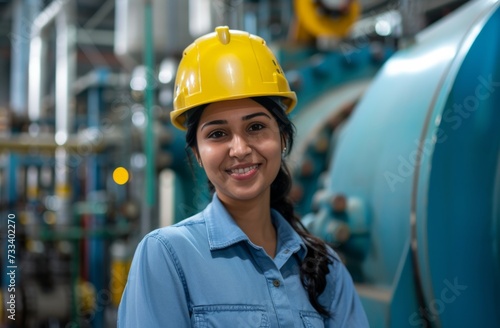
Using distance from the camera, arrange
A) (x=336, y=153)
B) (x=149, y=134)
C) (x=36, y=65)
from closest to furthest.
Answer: (x=336, y=153) → (x=149, y=134) → (x=36, y=65)

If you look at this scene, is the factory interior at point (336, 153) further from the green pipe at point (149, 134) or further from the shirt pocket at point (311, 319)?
the shirt pocket at point (311, 319)

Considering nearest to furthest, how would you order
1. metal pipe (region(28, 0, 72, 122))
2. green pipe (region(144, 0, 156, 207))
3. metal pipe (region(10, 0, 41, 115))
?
1. green pipe (region(144, 0, 156, 207))
2. metal pipe (region(28, 0, 72, 122))
3. metal pipe (region(10, 0, 41, 115))

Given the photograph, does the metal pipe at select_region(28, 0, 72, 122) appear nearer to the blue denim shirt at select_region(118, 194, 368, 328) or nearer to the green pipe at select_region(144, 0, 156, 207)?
the green pipe at select_region(144, 0, 156, 207)

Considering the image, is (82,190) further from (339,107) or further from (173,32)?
(339,107)

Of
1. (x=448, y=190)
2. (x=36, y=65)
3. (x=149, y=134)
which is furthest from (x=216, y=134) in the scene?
(x=36, y=65)

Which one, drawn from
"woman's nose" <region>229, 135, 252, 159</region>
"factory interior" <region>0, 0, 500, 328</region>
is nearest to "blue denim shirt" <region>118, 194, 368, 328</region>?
"woman's nose" <region>229, 135, 252, 159</region>

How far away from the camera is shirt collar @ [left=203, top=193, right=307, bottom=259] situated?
959mm

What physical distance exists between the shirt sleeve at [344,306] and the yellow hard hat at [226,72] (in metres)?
0.34

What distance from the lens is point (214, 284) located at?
91 cm

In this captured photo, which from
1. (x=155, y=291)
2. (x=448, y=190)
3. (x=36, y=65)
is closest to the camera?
(x=155, y=291)

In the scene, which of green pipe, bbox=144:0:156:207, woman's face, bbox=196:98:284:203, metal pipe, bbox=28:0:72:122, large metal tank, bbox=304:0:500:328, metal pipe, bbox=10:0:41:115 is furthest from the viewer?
metal pipe, bbox=10:0:41:115

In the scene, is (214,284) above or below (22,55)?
below

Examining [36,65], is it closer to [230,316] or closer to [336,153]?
[336,153]

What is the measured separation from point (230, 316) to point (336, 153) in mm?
893
